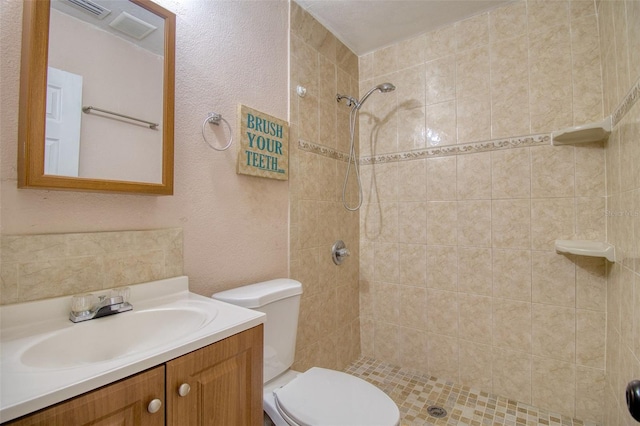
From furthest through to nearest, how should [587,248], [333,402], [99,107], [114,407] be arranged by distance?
[587,248]
[333,402]
[99,107]
[114,407]

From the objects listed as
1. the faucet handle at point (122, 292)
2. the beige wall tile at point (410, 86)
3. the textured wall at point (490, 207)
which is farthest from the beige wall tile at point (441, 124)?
the faucet handle at point (122, 292)

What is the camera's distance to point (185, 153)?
119cm

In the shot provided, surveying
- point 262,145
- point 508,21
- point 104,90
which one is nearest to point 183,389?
point 104,90

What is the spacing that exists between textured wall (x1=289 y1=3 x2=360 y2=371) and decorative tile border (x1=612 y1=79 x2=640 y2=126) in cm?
137

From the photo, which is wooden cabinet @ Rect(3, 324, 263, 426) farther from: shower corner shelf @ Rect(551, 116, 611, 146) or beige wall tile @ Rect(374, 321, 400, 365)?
shower corner shelf @ Rect(551, 116, 611, 146)

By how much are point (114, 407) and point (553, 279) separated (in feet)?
6.41

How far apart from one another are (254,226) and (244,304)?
16.7 inches

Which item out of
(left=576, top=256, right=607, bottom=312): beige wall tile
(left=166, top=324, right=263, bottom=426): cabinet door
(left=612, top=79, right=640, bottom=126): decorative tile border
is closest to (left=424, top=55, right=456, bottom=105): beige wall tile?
(left=612, top=79, right=640, bottom=126): decorative tile border

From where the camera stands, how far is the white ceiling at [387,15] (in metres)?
1.74

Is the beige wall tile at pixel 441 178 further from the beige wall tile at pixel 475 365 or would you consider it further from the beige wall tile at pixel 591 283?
the beige wall tile at pixel 475 365

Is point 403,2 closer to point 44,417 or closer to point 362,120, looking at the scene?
point 362,120

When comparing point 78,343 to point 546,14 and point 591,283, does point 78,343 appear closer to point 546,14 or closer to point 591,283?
point 591,283

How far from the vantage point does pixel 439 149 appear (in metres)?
1.94

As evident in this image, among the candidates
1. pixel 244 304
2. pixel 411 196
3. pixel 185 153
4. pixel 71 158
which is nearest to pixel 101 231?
pixel 71 158
